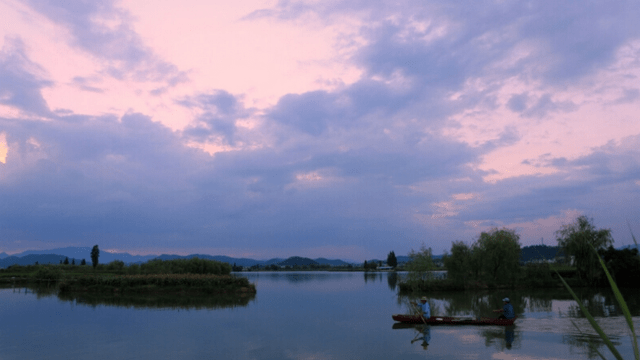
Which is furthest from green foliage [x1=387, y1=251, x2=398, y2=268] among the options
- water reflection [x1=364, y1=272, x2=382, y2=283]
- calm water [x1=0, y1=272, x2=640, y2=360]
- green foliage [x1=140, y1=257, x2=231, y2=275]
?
calm water [x1=0, y1=272, x2=640, y2=360]

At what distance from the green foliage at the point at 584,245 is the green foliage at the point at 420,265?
1710 cm

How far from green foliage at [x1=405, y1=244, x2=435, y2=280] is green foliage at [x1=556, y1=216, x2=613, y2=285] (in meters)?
17.1

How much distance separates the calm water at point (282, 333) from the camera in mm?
18844

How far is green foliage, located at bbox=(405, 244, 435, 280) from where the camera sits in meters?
49.4

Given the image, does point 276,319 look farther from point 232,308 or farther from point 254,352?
point 254,352

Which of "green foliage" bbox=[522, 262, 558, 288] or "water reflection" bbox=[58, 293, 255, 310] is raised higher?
"green foliage" bbox=[522, 262, 558, 288]

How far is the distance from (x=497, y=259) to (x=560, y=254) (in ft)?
25.9

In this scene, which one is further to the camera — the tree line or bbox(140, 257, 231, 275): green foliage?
bbox(140, 257, 231, 275): green foliage

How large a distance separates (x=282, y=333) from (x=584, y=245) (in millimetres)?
42663

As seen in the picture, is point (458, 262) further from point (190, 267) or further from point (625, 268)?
point (190, 267)

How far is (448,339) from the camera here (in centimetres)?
2183

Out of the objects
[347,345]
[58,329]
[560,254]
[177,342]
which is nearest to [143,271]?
[58,329]

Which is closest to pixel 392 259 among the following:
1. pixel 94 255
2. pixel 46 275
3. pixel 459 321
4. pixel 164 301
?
pixel 94 255

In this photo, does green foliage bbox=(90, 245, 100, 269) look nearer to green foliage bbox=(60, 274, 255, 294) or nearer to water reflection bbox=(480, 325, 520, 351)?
green foliage bbox=(60, 274, 255, 294)
